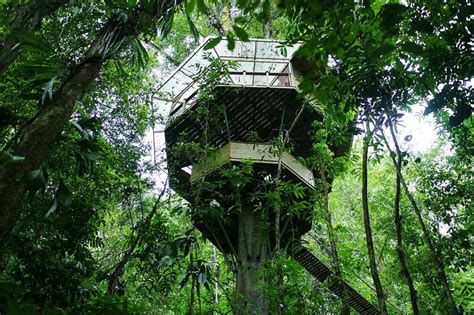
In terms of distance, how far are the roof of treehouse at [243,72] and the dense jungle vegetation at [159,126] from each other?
0.51 meters

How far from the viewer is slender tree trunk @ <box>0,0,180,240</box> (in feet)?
6.53

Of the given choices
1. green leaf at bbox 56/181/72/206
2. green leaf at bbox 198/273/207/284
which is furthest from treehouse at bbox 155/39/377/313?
green leaf at bbox 56/181/72/206

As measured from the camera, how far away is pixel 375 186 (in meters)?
12.0

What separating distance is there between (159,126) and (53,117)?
5319 mm

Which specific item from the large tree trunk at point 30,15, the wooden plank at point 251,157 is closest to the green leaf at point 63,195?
the large tree trunk at point 30,15

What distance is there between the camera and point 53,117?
2.41m

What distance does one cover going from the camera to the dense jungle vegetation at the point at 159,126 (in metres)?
2.15

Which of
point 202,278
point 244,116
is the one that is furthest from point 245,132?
point 202,278

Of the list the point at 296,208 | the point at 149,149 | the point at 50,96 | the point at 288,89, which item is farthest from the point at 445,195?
the point at 50,96

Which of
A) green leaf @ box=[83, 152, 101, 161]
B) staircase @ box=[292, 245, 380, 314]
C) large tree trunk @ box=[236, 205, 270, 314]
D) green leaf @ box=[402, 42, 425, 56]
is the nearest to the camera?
green leaf @ box=[402, 42, 425, 56]

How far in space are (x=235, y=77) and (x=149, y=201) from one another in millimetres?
2815

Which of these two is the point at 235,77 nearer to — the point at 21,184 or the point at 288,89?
the point at 288,89

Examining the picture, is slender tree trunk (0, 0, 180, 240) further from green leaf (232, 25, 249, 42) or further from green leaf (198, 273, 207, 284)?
green leaf (198, 273, 207, 284)

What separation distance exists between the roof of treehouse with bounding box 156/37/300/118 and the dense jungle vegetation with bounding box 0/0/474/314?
1.66 feet
